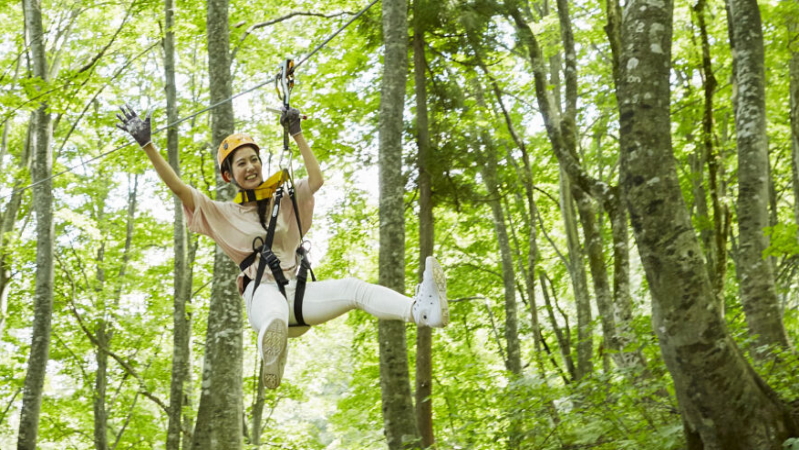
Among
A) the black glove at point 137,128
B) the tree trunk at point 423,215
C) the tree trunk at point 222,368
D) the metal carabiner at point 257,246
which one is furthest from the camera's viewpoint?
the tree trunk at point 423,215

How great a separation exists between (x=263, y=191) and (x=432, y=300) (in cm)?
149

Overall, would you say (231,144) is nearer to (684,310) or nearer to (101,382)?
(684,310)

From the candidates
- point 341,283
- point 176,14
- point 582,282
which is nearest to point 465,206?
point 582,282

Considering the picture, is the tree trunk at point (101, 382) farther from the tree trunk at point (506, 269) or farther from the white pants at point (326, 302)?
the white pants at point (326, 302)

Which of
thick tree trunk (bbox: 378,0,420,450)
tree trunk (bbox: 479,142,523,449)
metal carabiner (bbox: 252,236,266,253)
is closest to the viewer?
metal carabiner (bbox: 252,236,266,253)

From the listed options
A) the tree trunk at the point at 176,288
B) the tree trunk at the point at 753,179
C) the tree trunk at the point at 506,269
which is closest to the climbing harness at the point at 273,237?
the tree trunk at the point at 753,179

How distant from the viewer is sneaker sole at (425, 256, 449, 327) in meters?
3.78

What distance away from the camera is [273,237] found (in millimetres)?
4480

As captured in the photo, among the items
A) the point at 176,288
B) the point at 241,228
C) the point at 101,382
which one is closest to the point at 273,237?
the point at 241,228

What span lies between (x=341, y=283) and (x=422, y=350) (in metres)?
5.86

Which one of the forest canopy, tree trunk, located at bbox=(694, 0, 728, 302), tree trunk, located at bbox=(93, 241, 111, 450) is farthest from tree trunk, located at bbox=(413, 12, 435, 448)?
tree trunk, located at bbox=(93, 241, 111, 450)

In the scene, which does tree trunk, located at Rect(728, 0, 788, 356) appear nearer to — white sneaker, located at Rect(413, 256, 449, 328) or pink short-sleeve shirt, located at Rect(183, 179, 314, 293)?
white sneaker, located at Rect(413, 256, 449, 328)

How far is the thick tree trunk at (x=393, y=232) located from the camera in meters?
6.74

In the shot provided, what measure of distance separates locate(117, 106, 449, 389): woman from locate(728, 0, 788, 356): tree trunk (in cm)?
392
